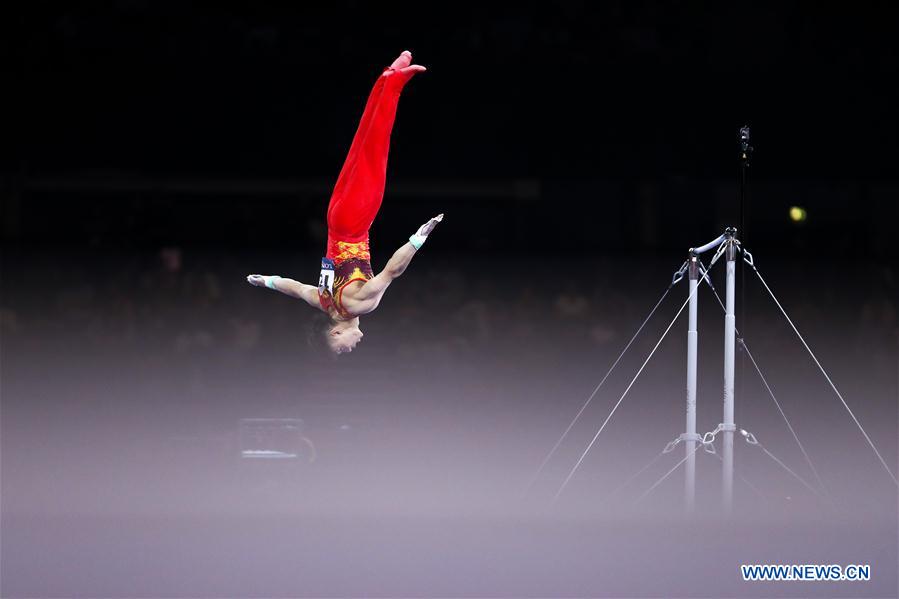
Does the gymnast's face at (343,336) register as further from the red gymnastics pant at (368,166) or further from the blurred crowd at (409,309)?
the blurred crowd at (409,309)

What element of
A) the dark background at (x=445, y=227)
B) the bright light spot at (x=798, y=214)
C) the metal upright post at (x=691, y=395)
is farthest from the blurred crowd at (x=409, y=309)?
the metal upright post at (x=691, y=395)

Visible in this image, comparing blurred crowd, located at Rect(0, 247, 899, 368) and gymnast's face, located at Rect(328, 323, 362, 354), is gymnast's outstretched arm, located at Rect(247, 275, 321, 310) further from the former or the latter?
blurred crowd, located at Rect(0, 247, 899, 368)

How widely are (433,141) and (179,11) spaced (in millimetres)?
1690

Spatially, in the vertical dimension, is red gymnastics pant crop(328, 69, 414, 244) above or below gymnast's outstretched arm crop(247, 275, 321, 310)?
above

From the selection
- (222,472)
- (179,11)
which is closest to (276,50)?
(179,11)

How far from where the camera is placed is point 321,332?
509 centimetres

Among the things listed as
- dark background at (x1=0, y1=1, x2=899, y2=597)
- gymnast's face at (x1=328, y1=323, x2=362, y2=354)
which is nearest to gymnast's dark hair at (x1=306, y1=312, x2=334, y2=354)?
gymnast's face at (x1=328, y1=323, x2=362, y2=354)

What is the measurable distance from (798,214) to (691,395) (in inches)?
94.5

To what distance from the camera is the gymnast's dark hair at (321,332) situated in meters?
5.07

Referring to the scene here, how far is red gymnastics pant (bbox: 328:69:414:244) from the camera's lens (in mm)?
4859

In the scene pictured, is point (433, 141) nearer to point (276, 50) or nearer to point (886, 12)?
point (276, 50)

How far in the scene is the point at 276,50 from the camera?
6.95 m

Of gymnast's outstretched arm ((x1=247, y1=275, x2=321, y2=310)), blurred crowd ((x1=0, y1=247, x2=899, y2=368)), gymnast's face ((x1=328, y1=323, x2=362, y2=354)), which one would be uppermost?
blurred crowd ((x1=0, y1=247, x2=899, y2=368))

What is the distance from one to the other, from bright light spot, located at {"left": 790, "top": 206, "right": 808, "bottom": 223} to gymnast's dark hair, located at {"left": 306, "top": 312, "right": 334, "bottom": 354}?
338 cm
